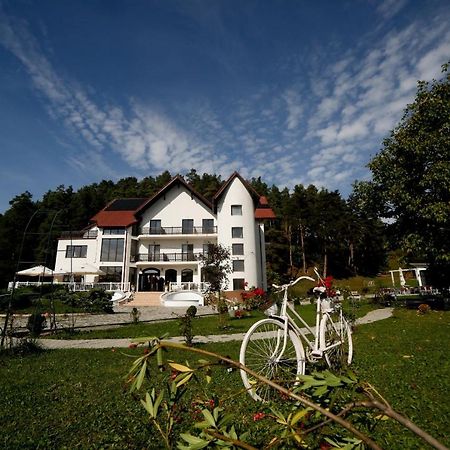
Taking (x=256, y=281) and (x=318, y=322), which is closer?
(x=318, y=322)

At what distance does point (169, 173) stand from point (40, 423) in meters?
78.4

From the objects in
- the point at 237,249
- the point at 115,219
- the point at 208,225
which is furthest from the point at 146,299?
the point at 115,219

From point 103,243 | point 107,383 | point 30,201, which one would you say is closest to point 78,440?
point 107,383

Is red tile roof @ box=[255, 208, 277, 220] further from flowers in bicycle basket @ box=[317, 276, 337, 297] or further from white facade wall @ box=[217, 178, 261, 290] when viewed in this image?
flowers in bicycle basket @ box=[317, 276, 337, 297]

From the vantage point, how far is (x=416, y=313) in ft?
52.0

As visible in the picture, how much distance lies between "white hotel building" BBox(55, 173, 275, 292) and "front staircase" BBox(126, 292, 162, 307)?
3.18 m

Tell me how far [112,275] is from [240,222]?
615 inches

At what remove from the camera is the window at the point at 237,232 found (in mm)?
32656

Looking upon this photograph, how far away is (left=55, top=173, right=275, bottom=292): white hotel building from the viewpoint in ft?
109

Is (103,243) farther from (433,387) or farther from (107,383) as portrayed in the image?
(433,387)

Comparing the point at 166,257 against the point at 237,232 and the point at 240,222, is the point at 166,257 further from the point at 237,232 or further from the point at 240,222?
the point at 240,222

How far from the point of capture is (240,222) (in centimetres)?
3284

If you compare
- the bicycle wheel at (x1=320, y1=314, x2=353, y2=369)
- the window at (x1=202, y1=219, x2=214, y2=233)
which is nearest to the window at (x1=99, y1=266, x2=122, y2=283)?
the window at (x1=202, y1=219, x2=214, y2=233)

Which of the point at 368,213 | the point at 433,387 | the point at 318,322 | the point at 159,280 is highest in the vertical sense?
the point at 368,213
